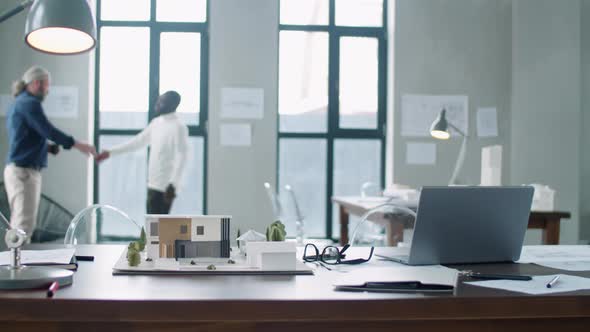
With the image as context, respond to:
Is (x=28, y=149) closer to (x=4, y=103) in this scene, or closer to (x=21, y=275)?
(x=4, y=103)

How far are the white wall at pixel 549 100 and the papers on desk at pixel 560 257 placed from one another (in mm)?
3540

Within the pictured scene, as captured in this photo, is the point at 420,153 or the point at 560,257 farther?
the point at 420,153

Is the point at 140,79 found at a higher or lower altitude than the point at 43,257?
higher

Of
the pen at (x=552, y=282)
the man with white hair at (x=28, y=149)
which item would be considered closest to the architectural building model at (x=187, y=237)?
the pen at (x=552, y=282)

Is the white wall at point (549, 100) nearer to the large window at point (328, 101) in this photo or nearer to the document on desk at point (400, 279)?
the large window at point (328, 101)

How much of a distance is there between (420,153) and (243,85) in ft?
5.45

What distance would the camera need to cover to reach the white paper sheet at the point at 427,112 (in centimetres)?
555

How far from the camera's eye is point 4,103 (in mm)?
5277

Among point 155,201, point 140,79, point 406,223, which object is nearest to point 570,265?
point 406,223

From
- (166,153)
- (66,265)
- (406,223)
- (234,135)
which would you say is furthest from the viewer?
(234,135)

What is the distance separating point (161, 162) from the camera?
468 cm

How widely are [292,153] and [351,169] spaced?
1.85 ft

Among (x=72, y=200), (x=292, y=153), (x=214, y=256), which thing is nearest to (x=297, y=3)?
(x=292, y=153)

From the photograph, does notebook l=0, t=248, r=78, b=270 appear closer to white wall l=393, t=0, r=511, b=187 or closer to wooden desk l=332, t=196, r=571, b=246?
wooden desk l=332, t=196, r=571, b=246
